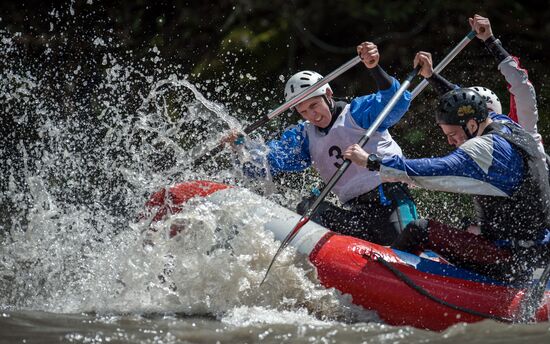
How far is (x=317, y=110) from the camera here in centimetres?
601

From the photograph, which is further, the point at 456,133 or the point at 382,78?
the point at 382,78

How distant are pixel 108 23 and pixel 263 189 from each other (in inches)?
230

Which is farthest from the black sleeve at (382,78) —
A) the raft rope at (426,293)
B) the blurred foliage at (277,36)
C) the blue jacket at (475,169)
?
the blurred foliage at (277,36)

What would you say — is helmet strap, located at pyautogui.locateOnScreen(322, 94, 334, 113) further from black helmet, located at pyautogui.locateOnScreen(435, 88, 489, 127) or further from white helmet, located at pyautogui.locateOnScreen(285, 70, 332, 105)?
black helmet, located at pyautogui.locateOnScreen(435, 88, 489, 127)

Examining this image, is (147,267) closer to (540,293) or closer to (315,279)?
(315,279)

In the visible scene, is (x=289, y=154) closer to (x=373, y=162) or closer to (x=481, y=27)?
(x=373, y=162)

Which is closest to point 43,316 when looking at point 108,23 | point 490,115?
point 490,115

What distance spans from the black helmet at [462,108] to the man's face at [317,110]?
1.15 m

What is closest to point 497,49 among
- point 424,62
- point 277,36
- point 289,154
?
point 424,62

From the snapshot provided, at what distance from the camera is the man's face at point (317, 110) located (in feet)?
19.7

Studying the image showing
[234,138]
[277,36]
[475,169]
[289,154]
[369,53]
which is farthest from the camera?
[277,36]

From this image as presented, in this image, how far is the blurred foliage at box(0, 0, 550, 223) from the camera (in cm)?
1069

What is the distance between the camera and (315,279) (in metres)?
4.97

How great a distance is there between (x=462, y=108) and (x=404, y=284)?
3.65 feet
